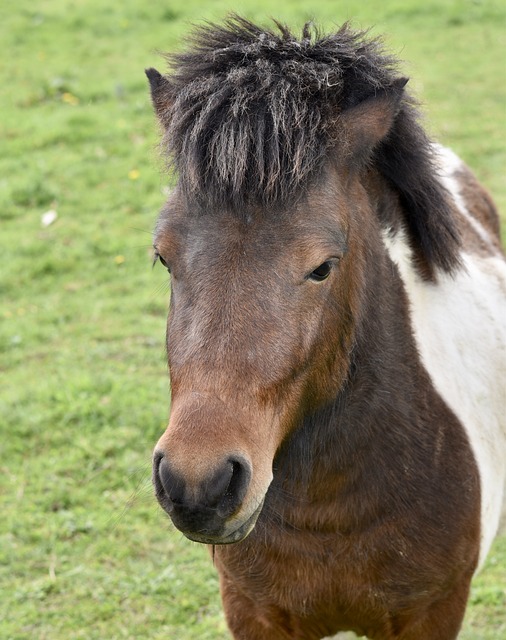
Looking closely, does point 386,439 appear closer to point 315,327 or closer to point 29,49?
point 315,327

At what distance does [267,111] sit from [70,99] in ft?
26.9

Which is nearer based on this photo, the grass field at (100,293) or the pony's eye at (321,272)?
the pony's eye at (321,272)

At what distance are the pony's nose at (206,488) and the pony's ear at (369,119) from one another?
1.04m

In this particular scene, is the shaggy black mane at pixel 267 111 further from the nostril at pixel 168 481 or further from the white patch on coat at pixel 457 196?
the white patch on coat at pixel 457 196

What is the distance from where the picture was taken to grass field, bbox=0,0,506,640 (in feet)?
15.3

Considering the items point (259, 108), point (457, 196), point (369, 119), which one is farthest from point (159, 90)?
point (457, 196)

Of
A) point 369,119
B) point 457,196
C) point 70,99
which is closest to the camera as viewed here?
point 369,119

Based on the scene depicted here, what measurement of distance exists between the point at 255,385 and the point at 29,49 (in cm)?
1029

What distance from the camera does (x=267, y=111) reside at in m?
2.54

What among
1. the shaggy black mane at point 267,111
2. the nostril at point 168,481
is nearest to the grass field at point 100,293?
the shaggy black mane at point 267,111

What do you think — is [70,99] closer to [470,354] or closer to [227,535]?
[470,354]

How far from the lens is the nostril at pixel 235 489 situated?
2189 mm

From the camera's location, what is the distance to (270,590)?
3053mm

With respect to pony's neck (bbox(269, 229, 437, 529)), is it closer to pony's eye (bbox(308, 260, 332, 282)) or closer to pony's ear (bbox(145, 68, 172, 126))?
pony's eye (bbox(308, 260, 332, 282))
